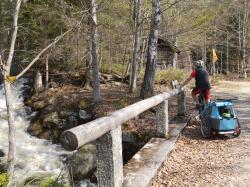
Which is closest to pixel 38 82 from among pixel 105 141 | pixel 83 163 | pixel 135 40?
pixel 135 40

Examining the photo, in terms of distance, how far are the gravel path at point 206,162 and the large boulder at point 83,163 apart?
3286 millimetres

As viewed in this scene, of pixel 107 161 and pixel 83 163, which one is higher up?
pixel 107 161

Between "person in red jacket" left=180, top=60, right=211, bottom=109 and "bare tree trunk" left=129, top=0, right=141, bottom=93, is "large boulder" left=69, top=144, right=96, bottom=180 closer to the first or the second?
"person in red jacket" left=180, top=60, right=211, bottom=109

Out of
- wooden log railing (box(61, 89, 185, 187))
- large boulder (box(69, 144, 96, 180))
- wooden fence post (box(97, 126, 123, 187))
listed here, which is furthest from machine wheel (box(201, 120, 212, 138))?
wooden fence post (box(97, 126, 123, 187))

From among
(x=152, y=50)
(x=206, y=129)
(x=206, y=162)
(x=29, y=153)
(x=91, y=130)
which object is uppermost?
(x=152, y=50)

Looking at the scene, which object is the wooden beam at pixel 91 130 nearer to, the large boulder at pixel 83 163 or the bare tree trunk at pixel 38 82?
the large boulder at pixel 83 163

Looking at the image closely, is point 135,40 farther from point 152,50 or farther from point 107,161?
point 107,161

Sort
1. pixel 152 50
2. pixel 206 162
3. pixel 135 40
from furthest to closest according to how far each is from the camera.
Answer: pixel 135 40 → pixel 152 50 → pixel 206 162

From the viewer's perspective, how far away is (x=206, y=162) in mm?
6934

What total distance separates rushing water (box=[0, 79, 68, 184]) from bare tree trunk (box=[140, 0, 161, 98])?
402 cm

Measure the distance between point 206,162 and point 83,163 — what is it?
529 cm

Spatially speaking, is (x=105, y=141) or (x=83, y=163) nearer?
(x=105, y=141)

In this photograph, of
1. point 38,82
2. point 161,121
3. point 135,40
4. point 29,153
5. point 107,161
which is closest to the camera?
point 107,161

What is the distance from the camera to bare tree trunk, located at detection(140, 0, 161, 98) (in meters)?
14.4
